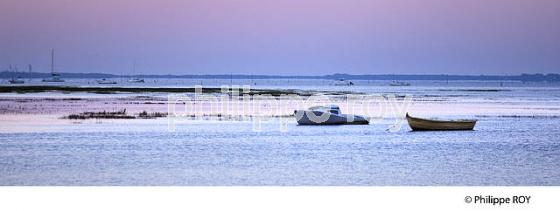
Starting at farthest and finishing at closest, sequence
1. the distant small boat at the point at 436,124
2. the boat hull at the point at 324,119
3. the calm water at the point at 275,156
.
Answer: the boat hull at the point at 324,119 < the distant small boat at the point at 436,124 < the calm water at the point at 275,156

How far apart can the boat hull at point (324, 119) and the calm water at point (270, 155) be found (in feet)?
1.32

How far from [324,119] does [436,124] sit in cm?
337

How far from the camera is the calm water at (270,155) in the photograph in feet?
49.0

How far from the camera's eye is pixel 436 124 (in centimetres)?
2414

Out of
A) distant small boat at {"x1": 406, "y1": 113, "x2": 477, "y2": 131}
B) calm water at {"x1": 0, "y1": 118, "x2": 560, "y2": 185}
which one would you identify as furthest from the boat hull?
distant small boat at {"x1": 406, "y1": 113, "x2": 477, "y2": 131}

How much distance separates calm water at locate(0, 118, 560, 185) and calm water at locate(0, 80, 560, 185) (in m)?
0.02

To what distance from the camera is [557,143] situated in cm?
2144

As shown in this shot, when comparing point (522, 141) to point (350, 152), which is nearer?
point (350, 152)

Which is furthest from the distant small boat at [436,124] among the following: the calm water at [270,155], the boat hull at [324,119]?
the boat hull at [324,119]

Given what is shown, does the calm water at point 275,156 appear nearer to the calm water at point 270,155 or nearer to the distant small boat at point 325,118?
the calm water at point 270,155
